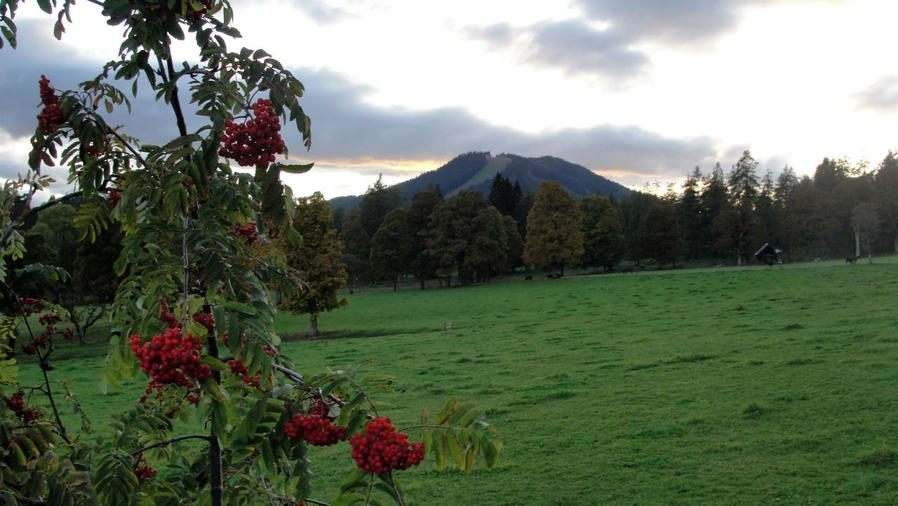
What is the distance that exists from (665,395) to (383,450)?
13.2m

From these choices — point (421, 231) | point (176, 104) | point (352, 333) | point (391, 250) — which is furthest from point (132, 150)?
point (391, 250)

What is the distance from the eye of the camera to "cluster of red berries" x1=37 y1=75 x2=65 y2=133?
300 cm

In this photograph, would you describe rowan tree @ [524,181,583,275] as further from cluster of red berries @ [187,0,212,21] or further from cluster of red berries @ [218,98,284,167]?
cluster of red berries @ [218,98,284,167]

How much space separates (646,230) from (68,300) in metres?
62.0

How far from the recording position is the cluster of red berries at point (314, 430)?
2.62 m

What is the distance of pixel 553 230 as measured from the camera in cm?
6381

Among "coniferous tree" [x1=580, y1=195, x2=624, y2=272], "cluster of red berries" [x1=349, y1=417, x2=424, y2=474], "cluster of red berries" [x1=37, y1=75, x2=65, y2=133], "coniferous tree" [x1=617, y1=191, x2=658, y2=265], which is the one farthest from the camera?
"coniferous tree" [x1=617, y1=191, x2=658, y2=265]

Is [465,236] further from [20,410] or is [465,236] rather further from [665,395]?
[20,410]

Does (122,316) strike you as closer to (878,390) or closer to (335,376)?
(335,376)

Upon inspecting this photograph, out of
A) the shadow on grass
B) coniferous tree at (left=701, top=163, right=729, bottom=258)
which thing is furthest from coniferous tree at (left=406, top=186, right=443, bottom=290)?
coniferous tree at (left=701, top=163, right=729, bottom=258)

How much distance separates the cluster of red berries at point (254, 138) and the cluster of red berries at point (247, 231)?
42.6 inches

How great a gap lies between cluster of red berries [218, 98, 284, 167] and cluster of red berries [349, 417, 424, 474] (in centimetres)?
128

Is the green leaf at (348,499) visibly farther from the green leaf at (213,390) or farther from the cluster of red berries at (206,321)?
the cluster of red berries at (206,321)

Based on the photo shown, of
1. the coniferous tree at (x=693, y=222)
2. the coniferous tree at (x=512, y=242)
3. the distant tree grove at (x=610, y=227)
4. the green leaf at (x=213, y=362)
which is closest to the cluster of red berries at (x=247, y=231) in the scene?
the green leaf at (x=213, y=362)
